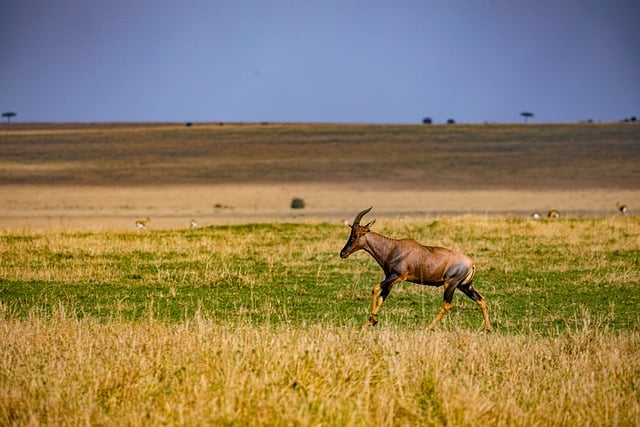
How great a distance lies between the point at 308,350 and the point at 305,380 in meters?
0.37

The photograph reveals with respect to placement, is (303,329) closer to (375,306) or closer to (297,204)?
(375,306)

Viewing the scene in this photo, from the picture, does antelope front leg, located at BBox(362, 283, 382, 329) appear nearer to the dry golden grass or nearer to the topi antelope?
the topi antelope

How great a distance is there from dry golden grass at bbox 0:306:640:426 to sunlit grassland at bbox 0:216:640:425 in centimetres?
2

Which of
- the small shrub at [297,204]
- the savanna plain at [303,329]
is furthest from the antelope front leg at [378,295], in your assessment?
the small shrub at [297,204]

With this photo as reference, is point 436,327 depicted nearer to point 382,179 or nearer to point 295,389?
point 295,389

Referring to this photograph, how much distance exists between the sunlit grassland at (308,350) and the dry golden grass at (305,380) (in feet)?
0.07

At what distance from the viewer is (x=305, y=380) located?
961 centimetres

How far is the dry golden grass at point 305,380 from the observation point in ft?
29.0

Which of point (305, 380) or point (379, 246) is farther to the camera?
point (379, 246)

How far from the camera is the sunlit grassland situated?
9.01 metres

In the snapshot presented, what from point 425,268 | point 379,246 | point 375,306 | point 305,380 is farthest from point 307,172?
point 305,380

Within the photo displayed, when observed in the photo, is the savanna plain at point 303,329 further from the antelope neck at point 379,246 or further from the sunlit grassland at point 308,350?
the antelope neck at point 379,246

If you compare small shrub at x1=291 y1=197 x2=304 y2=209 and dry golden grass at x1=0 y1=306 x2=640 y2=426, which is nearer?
dry golden grass at x1=0 y1=306 x2=640 y2=426

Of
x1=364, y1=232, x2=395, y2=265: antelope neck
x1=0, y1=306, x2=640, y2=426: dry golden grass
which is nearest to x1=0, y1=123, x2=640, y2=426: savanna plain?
x1=0, y1=306, x2=640, y2=426: dry golden grass
